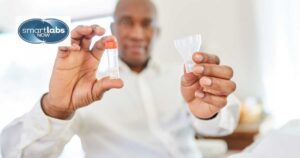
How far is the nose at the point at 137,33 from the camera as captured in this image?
0.59m

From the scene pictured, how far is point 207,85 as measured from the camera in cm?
46

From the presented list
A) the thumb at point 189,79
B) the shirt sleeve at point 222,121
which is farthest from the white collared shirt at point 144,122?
the thumb at point 189,79

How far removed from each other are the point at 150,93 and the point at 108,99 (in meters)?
0.09

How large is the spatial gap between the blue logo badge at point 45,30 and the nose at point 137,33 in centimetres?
18

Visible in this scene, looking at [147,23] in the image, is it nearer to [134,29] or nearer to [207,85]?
[134,29]

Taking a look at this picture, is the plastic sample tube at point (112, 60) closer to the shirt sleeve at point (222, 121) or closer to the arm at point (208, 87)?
the arm at point (208, 87)

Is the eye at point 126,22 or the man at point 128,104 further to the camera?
the eye at point 126,22

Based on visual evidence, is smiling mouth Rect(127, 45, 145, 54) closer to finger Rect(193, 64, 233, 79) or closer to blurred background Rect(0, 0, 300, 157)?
blurred background Rect(0, 0, 300, 157)

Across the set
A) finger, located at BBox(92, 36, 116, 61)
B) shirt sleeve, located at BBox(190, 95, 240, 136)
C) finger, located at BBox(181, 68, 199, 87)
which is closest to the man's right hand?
finger, located at BBox(92, 36, 116, 61)

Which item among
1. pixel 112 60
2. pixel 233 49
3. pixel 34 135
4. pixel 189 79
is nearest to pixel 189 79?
pixel 189 79

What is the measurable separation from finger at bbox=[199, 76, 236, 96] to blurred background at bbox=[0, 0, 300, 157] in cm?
18

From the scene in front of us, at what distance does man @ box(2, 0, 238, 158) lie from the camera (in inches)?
18.3

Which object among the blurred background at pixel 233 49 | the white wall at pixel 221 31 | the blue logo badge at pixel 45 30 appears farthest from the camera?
the white wall at pixel 221 31

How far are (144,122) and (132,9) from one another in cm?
21
